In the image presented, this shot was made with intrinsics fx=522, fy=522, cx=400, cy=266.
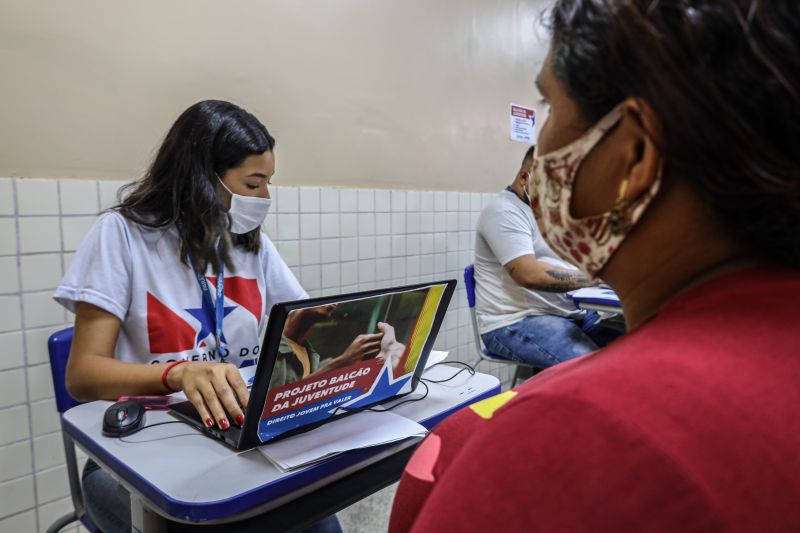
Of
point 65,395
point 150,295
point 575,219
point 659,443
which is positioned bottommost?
point 65,395

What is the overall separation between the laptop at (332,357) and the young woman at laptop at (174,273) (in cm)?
30

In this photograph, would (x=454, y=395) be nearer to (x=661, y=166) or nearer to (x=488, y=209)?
(x=661, y=166)

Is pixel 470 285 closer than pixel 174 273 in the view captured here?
No

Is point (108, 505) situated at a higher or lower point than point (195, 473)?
lower

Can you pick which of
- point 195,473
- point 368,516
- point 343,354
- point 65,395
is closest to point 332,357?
point 343,354

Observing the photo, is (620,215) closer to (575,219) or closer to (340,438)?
(575,219)

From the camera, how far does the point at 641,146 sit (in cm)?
47

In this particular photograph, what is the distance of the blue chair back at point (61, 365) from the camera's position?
1.27 metres

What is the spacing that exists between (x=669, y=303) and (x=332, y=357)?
1.75ft

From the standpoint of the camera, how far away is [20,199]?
5.16 feet

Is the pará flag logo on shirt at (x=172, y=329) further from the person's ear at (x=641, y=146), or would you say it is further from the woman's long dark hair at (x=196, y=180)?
the person's ear at (x=641, y=146)

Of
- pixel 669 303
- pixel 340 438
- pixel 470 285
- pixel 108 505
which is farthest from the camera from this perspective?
pixel 470 285

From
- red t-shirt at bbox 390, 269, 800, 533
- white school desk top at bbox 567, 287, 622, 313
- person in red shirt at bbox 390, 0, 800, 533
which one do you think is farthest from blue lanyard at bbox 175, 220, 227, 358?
white school desk top at bbox 567, 287, 622, 313

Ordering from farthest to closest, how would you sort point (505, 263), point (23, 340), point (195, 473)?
point (505, 263), point (23, 340), point (195, 473)
